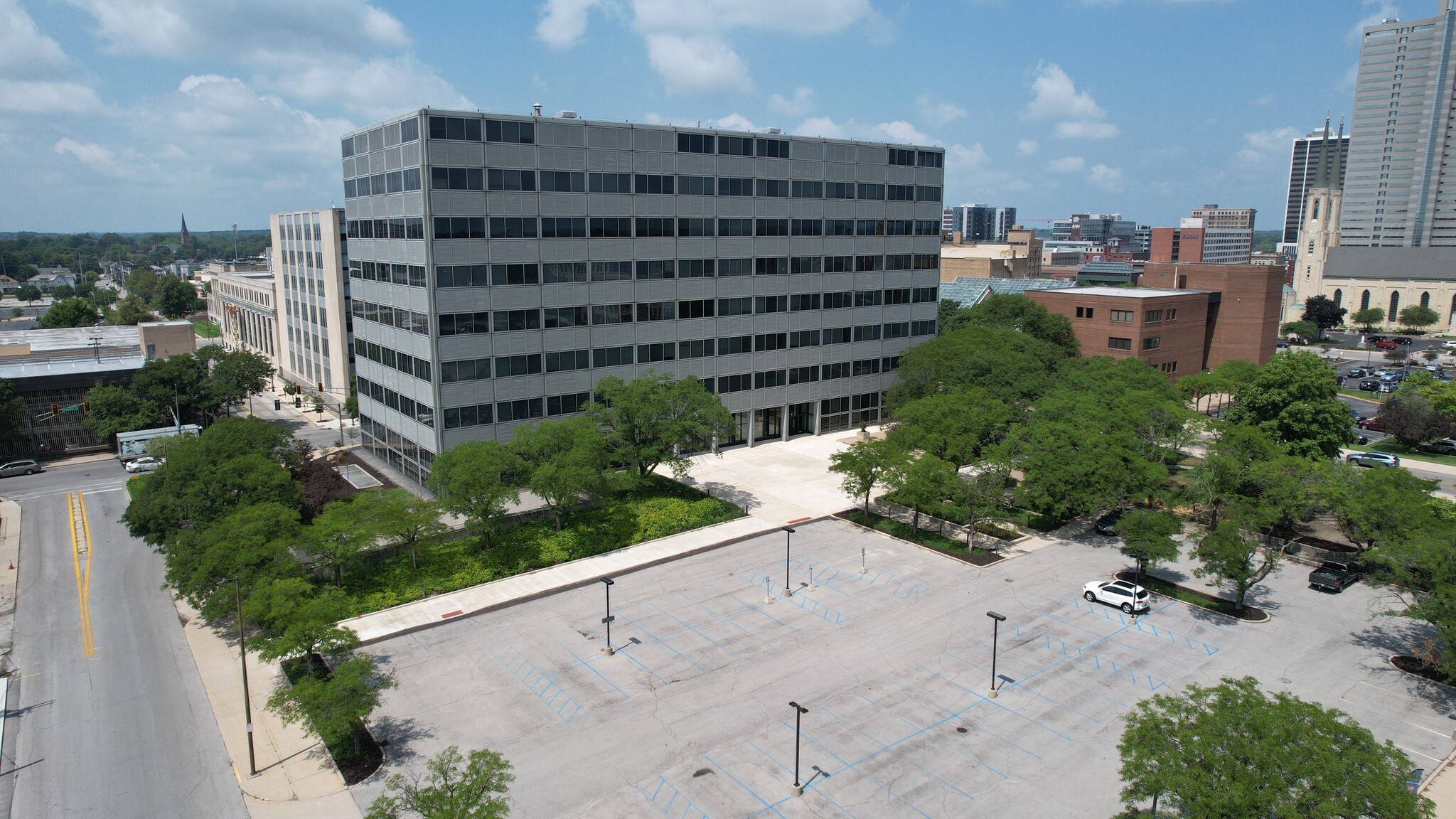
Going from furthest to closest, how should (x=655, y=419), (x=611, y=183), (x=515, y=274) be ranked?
(x=611, y=183) < (x=515, y=274) < (x=655, y=419)

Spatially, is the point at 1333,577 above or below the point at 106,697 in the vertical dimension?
above

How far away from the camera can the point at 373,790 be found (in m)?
27.8

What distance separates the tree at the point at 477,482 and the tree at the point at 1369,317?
184394 mm

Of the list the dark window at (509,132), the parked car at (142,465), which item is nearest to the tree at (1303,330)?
the dark window at (509,132)

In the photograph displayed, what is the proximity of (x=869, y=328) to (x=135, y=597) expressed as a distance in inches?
2297

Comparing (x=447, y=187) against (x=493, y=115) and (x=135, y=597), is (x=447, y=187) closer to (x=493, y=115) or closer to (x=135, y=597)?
(x=493, y=115)

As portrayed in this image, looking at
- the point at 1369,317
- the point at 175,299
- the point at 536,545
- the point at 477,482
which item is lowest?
the point at 536,545

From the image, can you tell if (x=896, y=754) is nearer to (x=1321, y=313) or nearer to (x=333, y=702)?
(x=333, y=702)

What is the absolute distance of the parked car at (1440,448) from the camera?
253 feet

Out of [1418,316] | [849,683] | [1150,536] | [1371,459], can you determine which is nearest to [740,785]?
[849,683]

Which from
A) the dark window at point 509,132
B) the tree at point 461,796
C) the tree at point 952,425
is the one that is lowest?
the tree at point 461,796

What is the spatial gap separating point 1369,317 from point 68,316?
791 feet

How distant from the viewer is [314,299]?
305ft

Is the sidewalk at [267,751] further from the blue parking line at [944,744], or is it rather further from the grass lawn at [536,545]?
the blue parking line at [944,744]
